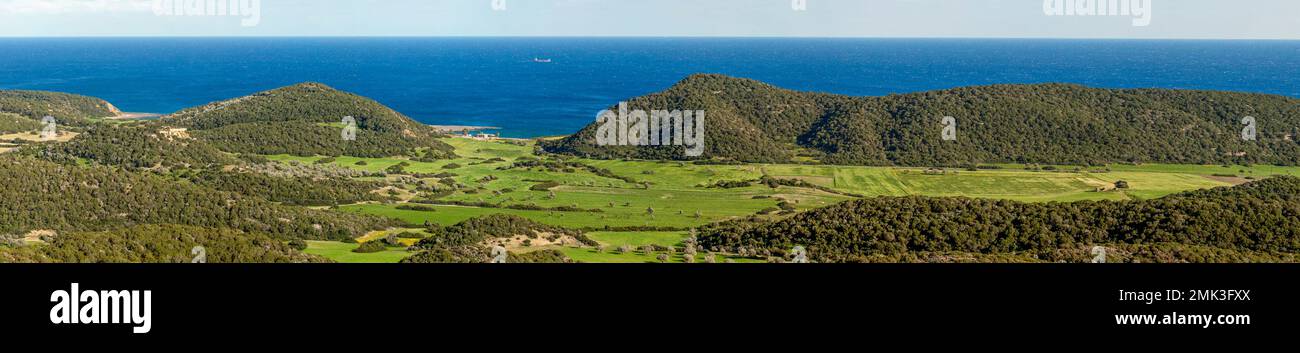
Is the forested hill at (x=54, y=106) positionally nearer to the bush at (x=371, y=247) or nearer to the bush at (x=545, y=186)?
the bush at (x=545, y=186)

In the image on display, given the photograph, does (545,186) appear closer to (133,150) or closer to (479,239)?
(479,239)

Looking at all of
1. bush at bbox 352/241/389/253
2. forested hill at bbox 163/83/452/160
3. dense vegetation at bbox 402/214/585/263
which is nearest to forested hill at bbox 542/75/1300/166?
forested hill at bbox 163/83/452/160

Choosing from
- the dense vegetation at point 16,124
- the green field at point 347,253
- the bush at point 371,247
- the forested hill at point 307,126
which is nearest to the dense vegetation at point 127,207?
the green field at point 347,253

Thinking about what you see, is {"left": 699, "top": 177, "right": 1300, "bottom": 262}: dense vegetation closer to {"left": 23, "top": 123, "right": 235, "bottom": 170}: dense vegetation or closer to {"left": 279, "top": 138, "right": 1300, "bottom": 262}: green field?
{"left": 279, "top": 138, "right": 1300, "bottom": 262}: green field

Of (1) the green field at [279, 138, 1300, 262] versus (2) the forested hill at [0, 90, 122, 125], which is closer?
(1) the green field at [279, 138, 1300, 262]

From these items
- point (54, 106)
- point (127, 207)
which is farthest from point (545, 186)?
point (54, 106)

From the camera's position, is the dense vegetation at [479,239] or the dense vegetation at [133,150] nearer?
the dense vegetation at [479,239]
